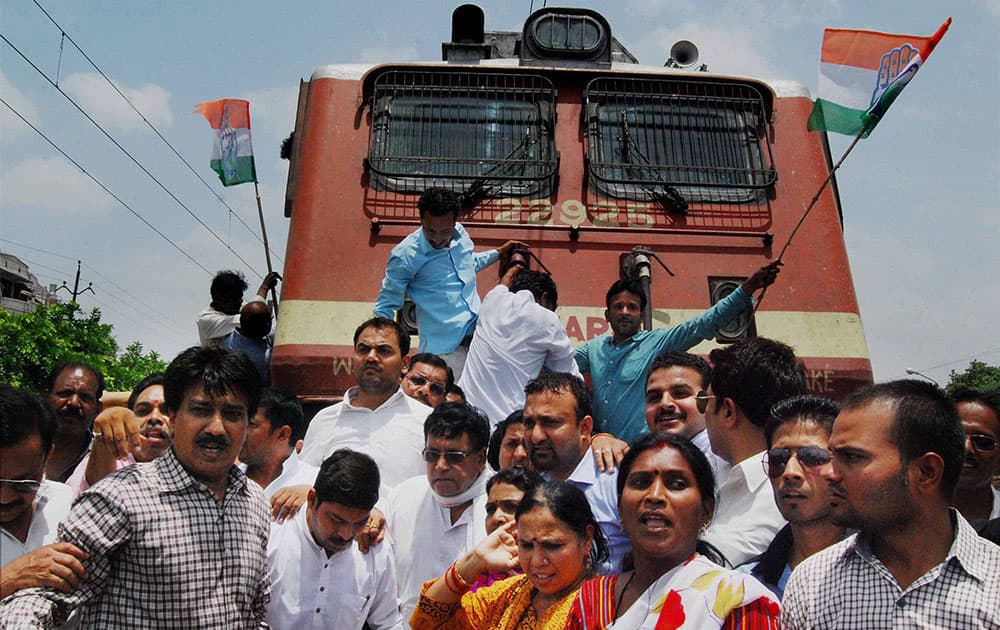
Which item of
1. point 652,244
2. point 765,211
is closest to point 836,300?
point 765,211

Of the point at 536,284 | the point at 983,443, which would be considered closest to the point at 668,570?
the point at 983,443

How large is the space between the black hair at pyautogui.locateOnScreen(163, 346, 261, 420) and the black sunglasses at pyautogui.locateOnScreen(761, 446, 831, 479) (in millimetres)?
1249

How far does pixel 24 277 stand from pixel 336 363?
40480mm

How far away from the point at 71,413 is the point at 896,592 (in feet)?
8.75

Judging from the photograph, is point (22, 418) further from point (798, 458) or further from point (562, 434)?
point (798, 458)

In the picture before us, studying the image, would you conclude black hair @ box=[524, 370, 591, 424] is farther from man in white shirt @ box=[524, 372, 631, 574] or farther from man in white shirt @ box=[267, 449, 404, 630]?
man in white shirt @ box=[267, 449, 404, 630]

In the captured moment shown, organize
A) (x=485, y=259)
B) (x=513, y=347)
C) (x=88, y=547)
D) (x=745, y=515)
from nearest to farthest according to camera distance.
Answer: (x=88, y=547) → (x=745, y=515) → (x=513, y=347) → (x=485, y=259)

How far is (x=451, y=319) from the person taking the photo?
166 inches

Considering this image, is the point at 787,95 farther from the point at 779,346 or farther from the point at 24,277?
the point at 24,277

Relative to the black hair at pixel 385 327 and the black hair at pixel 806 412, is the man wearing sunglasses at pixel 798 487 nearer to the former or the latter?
the black hair at pixel 806 412

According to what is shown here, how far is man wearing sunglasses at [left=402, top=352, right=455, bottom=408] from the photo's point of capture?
3723 millimetres

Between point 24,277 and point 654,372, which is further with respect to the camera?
point 24,277

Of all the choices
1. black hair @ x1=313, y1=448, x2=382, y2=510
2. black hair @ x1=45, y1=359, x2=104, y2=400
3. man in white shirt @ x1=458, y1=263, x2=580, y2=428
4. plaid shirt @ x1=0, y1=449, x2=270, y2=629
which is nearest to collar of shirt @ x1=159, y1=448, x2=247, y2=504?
plaid shirt @ x1=0, y1=449, x2=270, y2=629

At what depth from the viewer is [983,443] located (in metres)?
2.65
